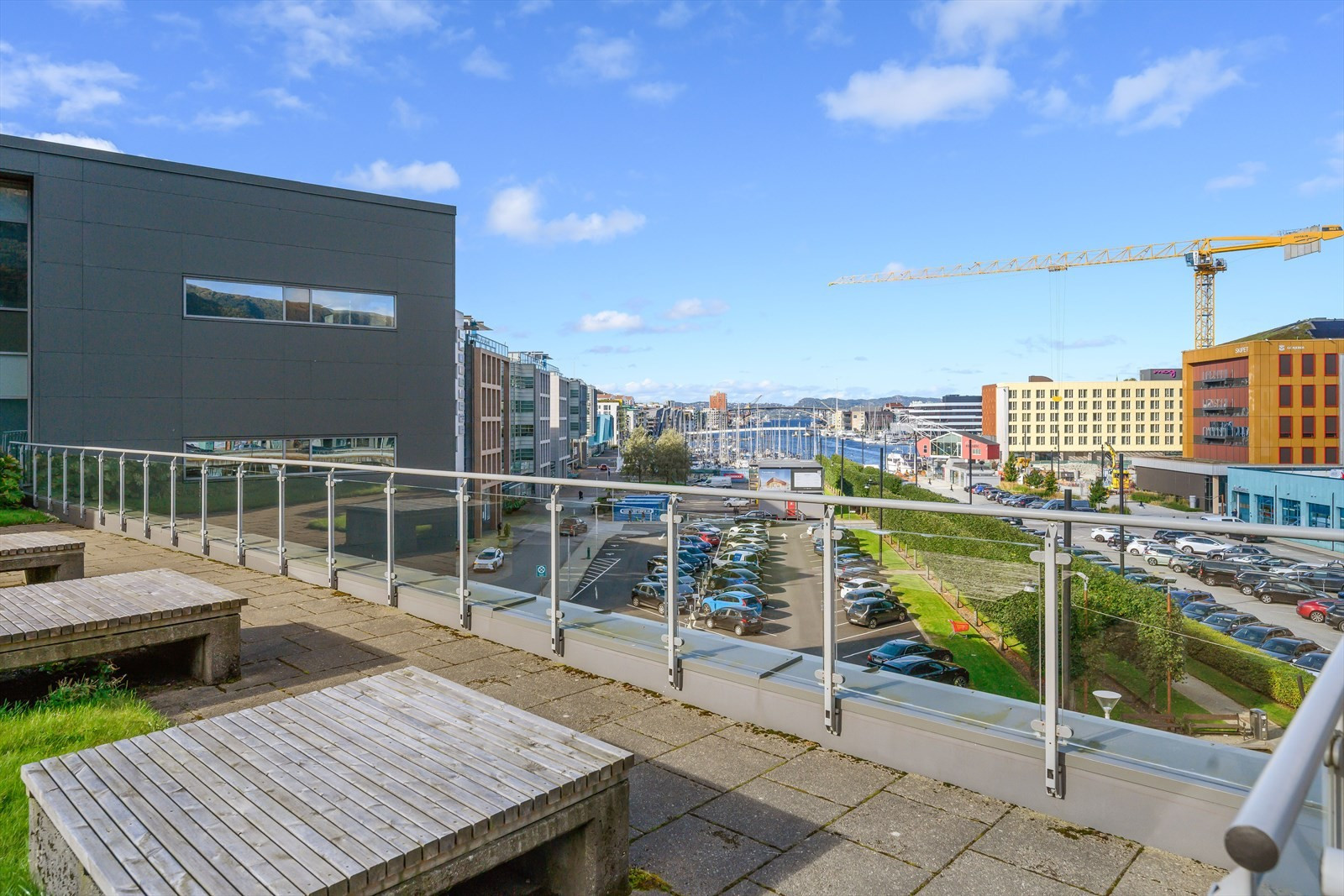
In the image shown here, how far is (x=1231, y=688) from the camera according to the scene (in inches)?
133

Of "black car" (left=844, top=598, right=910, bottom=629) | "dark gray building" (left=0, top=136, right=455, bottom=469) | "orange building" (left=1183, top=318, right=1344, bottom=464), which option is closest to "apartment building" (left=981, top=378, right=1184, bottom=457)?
"orange building" (left=1183, top=318, right=1344, bottom=464)

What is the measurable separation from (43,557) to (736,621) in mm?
6724

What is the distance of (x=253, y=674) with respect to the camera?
5.70m

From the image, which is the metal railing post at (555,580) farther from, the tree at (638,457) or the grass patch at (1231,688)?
the tree at (638,457)

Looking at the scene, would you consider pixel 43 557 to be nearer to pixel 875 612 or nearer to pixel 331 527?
Result: pixel 331 527

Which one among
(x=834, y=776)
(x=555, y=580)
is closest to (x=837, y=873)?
(x=834, y=776)

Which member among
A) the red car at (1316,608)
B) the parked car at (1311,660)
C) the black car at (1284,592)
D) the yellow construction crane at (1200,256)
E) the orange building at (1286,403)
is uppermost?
the yellow construction crane at (1200,256)

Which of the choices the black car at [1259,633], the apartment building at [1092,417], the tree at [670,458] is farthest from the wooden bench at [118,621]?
the apartment building at [1092,417]

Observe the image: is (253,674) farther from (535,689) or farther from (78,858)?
(78,858)

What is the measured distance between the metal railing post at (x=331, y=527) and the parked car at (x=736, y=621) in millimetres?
4993

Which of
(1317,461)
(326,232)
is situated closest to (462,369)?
(326,232)

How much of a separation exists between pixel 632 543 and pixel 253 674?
107 inches

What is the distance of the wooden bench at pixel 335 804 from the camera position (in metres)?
2.34

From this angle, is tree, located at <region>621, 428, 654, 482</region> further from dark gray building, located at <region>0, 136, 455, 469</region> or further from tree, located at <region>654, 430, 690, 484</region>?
dark gray building, located at <region>0, 136, 455, 469</region>
